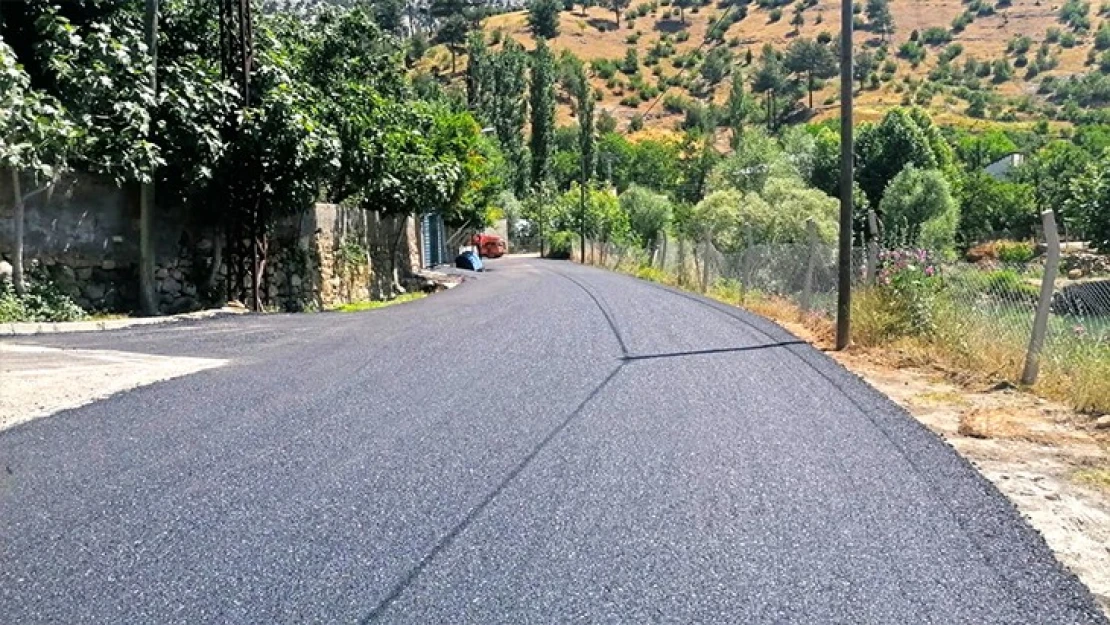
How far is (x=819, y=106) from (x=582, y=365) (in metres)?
144

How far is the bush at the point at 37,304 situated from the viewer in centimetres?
1405

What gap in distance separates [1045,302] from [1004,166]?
8647cm

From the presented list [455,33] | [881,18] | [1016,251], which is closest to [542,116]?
[1016,251]

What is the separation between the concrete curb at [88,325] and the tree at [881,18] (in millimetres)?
177196

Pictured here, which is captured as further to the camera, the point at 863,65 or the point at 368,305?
the point at 863,65

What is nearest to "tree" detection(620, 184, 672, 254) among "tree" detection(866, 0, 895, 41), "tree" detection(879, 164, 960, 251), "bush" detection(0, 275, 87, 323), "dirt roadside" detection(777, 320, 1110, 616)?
"tree" detection(879, 164, 960, 251)

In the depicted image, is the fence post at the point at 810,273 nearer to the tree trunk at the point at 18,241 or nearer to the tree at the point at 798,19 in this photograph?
the tree trunk at the point at 18,241

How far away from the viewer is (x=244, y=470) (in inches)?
238

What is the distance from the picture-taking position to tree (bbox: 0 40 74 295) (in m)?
13.2

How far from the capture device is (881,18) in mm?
178125

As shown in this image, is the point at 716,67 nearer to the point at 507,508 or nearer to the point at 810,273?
the point at 810,273

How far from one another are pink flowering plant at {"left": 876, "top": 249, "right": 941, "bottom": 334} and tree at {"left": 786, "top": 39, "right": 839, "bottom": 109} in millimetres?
144544

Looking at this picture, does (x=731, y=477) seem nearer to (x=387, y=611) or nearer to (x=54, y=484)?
(x=387, y=611)

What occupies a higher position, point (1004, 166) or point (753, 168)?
point (1004, 166)
